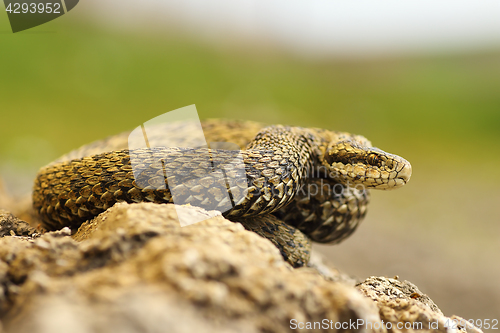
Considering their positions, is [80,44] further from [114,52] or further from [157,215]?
[157,215]

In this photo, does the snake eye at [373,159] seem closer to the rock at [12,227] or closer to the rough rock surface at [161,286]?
the rough rock surface at [161,286]

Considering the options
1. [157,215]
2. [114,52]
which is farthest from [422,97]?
[157,215]

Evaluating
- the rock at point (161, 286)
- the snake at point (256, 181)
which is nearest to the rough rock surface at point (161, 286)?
the rock at point (161, 286)

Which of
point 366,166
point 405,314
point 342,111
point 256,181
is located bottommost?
point 342,111

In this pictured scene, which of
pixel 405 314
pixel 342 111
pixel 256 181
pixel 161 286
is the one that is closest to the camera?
pixel 161 286

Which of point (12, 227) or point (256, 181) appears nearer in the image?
point (256, 181)

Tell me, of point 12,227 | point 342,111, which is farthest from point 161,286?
point 342,111

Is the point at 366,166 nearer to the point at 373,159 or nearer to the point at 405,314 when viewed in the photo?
the point at 373,159

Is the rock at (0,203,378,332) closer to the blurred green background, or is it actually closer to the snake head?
the snake head
